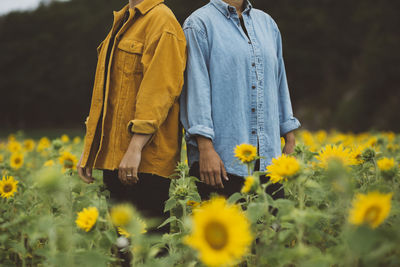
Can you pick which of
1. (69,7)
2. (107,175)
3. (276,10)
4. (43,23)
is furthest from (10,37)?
(107,175)

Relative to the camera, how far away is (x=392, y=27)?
1354 centimetres

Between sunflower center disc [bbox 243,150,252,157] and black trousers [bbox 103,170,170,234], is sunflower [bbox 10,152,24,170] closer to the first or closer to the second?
black trousers [bbox 103,170,170,234]

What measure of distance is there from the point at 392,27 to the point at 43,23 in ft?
75.1

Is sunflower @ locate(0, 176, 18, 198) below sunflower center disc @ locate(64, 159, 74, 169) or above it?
above

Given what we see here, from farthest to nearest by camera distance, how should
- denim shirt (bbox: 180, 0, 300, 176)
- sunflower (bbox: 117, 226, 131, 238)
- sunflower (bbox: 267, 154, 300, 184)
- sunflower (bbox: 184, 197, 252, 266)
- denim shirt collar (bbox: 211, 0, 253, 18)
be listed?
denim shirt collar (bbox: 211, 0, 253, 18) → denim shirt (bbox: 180, 0, 300, 176) → sunflower (bbox: 117, 226, 131, 238) → sunflower (bbox: 267, 154, 300, 184) → sunflower (bbox: 184, 197, 252, 266)

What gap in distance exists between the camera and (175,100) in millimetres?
2098

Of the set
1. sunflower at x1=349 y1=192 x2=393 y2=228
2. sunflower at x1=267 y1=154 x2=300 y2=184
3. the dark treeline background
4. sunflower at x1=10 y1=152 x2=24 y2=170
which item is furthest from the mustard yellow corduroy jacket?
the dark treeline background

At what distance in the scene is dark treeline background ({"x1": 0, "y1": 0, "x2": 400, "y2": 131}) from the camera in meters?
13.6

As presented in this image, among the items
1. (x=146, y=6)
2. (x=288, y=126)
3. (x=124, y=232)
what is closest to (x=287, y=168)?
(x=124, y=232)

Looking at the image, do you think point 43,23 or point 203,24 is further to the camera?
point 43,23

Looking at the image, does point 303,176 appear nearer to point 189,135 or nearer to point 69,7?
point 189,135

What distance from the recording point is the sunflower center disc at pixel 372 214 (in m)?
1.06

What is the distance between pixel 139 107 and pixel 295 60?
57.6ft

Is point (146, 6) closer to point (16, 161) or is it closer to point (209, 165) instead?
point (209, 165)
